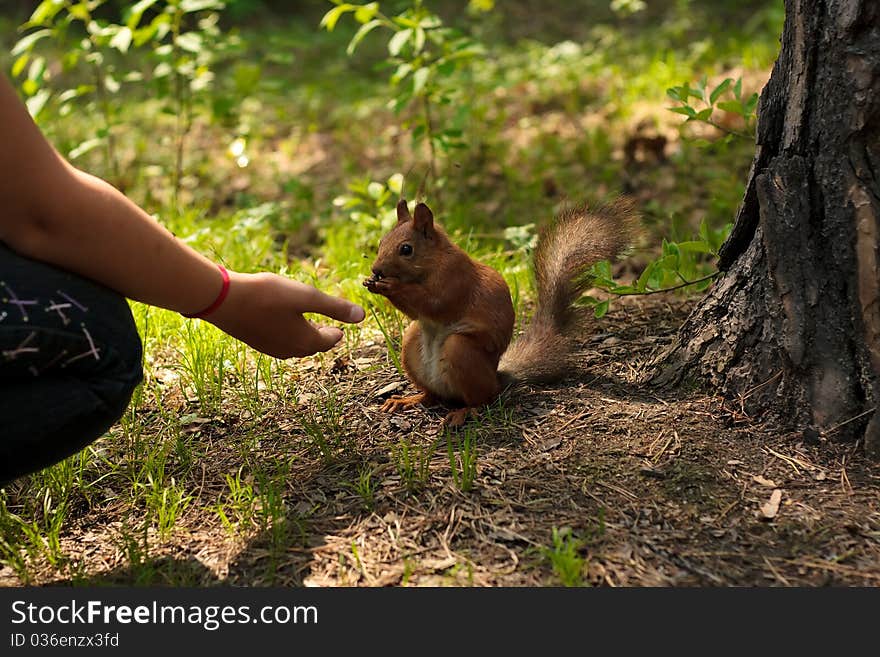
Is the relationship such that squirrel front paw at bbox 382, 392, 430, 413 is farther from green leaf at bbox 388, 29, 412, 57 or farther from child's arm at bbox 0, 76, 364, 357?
green leaf at bbox 388, 29, 412, 57

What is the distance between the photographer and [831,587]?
65.1 inches

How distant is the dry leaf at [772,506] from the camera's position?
6.06 feet

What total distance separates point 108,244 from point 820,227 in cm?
154

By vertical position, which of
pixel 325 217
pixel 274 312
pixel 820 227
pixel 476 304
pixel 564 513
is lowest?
pixel 325 217

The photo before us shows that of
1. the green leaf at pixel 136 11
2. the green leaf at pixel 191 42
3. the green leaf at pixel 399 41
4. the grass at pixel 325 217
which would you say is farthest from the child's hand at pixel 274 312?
the green leaf at pixel 191 42

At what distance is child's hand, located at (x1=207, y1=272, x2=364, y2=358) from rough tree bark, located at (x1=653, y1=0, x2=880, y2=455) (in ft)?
3.32

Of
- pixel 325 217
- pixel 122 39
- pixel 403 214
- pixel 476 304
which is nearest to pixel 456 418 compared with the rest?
pixel 476 304

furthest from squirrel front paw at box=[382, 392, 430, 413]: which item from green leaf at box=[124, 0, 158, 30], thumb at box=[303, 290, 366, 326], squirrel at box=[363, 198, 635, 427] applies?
green leaf at box=[124, 0, 158, 30]

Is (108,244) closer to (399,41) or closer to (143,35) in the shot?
(399,41)

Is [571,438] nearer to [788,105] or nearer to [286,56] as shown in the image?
[788,105]

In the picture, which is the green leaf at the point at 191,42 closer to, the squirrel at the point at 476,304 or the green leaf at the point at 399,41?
the green leaf at the point at 399,41

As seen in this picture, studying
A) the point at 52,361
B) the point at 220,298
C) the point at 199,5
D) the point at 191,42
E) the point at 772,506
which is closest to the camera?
the point at 52,361

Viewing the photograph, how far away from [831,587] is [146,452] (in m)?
1.67

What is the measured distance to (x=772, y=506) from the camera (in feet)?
6.13
